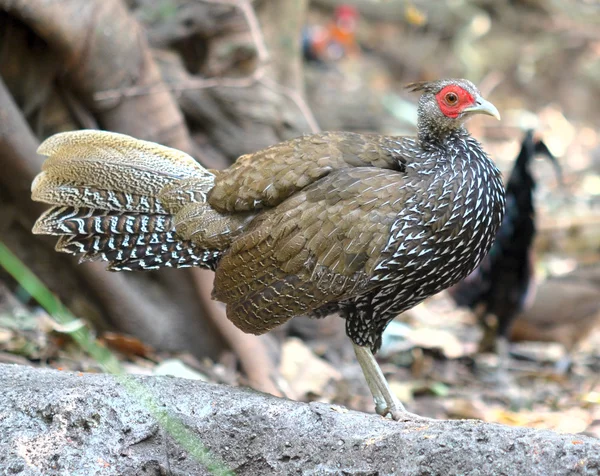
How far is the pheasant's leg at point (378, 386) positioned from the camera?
12.3 feet

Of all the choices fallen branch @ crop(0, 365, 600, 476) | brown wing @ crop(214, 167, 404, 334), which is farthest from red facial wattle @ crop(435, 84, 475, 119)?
fallen branch @ crop(0, 365, 600, 476)

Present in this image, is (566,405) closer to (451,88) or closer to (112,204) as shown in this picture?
(451,88)

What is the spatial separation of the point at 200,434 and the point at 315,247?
0.92 meters

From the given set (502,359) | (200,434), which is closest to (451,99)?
(200,434)

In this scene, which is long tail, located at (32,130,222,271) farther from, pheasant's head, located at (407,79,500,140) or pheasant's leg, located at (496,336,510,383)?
pheasant's leg, located at (496,336,510,383)

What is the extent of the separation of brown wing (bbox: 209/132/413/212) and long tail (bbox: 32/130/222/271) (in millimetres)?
192

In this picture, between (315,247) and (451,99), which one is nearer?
(315,247)

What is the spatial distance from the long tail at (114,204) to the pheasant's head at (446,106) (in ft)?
3.55

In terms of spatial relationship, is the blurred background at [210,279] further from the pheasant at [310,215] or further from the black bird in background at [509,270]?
the pheasant at [310,215]

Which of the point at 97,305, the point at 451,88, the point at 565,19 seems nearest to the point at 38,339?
the point at 97,305

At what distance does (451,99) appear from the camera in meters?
3.83

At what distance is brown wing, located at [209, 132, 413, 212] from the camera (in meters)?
3.71

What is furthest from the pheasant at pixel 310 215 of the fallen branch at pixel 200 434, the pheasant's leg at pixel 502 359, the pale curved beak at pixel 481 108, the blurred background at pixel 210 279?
the pheasant's leg at pixel 502 359

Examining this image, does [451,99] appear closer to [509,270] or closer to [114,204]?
[114,204]
